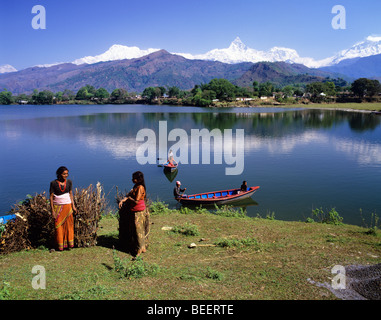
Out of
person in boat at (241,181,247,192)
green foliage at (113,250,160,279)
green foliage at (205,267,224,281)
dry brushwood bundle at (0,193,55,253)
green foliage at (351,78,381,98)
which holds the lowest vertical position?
person in boat at (241,181,247,192)

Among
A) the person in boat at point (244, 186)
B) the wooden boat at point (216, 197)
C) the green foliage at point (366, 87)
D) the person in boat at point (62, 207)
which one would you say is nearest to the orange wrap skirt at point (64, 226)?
the person in boat at point (62, 207)

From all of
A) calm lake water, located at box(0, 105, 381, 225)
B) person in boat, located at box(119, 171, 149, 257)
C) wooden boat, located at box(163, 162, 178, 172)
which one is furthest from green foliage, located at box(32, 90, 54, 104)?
person in boat, located at box(119, 171, 149, 257)

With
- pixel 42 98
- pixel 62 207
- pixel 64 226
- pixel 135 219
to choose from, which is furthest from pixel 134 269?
pixel 42 98

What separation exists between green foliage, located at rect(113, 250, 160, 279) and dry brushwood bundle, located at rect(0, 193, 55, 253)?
236 centimetres

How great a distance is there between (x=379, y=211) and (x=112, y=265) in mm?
15907

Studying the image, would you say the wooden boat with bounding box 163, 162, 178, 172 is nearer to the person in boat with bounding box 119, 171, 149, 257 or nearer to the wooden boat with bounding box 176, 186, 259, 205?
the wooden boat with bounding box 176, 186, 259, 205

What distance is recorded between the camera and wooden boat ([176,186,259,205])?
→ 55.4 ft

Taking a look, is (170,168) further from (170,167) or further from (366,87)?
(366,87)

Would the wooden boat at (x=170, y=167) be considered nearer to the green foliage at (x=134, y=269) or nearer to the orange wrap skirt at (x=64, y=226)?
the orange wrap skirt at (x=64, y=226)

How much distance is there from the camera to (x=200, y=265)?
7324 mm

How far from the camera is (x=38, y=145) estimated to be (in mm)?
38344

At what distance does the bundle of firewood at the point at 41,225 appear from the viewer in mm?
7648

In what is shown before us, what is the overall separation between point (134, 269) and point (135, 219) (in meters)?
1.48

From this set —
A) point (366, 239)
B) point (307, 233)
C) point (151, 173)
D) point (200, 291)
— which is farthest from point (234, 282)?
point (151, 173)
